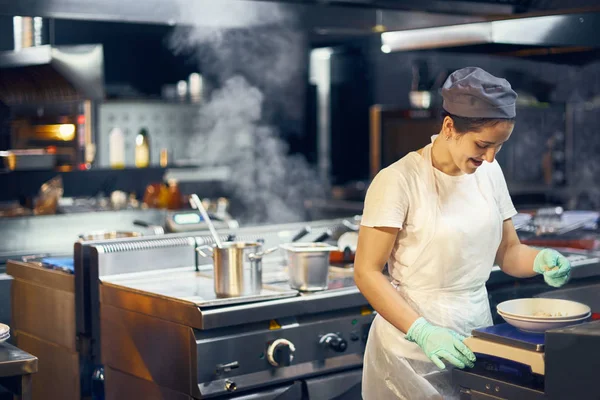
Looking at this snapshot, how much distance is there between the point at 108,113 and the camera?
804 cm

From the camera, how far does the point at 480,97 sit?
7.98ft

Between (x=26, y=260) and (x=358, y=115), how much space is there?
5628 mm

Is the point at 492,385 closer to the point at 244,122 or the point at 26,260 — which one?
the point at 26,260

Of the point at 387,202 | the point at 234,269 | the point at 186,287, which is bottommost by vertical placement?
the point at 186,287

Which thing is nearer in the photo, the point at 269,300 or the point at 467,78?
the point at 467,78

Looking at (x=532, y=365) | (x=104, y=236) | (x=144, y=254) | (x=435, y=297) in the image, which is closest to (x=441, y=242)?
(x=435, y=297)

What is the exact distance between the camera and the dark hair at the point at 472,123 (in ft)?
8.09

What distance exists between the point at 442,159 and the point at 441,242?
10.6 inches

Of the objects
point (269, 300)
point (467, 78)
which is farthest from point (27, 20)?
point (467, 78)

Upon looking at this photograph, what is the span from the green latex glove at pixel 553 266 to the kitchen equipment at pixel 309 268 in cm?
93

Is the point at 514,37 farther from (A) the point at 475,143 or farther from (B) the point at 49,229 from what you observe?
(B) the point at 49,229

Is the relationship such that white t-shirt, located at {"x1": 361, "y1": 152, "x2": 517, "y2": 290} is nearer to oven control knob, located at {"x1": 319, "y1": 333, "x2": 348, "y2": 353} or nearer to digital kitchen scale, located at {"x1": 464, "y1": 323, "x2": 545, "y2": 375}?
digital kitchen scale, located at {"x1": 464, "y1": 323, "x2": 545, "y2": 375}

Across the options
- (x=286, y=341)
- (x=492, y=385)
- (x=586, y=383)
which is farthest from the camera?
(x=286, y=341)

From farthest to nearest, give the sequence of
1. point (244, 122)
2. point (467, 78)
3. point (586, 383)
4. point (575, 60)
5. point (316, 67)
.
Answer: point (316, 67), point (244, 122), point (575, 60), point (467, 78), point (586, 383)
